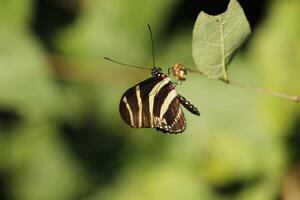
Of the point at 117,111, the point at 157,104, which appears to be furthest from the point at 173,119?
the point at 117,111

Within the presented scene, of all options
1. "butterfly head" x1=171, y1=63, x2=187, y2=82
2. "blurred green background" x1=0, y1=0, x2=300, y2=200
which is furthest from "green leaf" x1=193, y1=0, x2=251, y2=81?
"blurred green background" x1=0, y1=0, x2=300, y2=200

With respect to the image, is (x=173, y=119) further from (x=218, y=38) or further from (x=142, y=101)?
(x=218, y=38)

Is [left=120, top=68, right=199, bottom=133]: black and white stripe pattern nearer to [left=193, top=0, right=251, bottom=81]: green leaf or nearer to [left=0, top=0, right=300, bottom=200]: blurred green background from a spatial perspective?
[left=193, top=0, right=251, bottom=81]: green leaf

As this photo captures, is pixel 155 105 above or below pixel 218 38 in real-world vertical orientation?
below

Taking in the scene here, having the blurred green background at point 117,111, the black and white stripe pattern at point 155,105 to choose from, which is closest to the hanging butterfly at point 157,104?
the black and white stripe pattern at point 155,105

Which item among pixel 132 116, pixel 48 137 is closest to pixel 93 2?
pixel 48 137

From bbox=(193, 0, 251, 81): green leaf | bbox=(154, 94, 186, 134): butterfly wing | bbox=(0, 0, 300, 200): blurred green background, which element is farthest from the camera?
bbox=(0, 0, 300, 200): blurred green background

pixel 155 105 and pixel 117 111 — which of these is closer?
pixel 155 105
